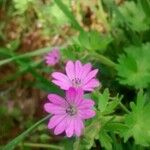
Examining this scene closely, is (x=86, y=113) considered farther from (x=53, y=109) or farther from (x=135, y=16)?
(x=135, y=16)

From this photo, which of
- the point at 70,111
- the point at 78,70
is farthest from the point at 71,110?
the point at 78,70

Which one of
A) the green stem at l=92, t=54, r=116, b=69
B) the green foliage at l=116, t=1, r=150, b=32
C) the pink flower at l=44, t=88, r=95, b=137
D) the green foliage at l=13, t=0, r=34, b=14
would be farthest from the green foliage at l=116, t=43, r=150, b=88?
the green foliage at l=13, t=0, r=34, b=14

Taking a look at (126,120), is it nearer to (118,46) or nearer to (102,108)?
(102,108)

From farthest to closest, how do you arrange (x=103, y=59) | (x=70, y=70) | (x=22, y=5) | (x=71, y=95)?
(x=22, y=5) → (x=103, y=59) → (x=70, y=70) → (x=71, y=95)

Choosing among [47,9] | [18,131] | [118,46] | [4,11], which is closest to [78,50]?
[118,46]

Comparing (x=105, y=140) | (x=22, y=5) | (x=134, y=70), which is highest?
(x=22, y=5)

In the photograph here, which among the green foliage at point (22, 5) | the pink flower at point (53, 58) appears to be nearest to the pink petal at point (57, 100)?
the pink flower at point (53, 58)
